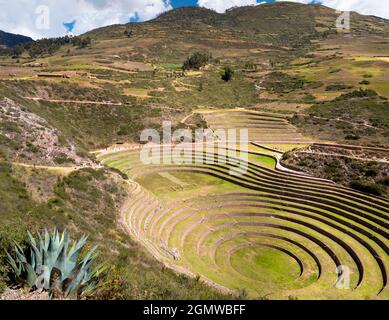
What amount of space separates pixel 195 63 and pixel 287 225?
70422 millimetres

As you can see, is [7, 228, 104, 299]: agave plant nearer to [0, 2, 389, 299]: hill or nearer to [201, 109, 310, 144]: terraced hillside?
[0, 2, 389, 299]: hill

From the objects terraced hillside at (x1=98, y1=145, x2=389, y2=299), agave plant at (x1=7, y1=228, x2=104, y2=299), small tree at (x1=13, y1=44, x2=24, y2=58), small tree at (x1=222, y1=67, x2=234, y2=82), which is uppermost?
small tree at (x1=13, y1=44, x2=24, y2=58)

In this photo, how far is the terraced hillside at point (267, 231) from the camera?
16328 millimetres

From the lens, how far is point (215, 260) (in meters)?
18.5

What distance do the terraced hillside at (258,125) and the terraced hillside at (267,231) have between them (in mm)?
13969

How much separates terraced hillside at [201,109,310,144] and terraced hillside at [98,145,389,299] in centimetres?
1397

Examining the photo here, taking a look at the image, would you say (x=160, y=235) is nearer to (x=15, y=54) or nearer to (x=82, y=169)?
(x=82, y=169)

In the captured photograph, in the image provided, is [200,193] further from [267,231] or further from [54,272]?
[54,272]

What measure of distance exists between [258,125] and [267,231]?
86.2 ft

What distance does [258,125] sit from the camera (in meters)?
45.4

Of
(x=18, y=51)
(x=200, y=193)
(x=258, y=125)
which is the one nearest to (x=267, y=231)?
(x=200, y=193)

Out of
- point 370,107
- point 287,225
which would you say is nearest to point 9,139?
point 287,225

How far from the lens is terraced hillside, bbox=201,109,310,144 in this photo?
41.5m

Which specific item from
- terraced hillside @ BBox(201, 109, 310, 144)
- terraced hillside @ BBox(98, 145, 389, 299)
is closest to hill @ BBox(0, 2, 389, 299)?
terraced hillside @ BBox(98, 145, 389, 299)
